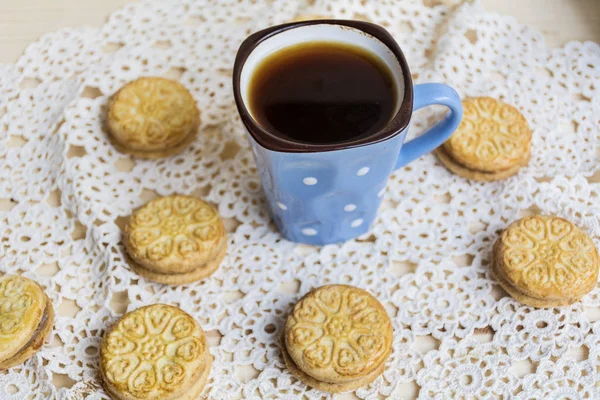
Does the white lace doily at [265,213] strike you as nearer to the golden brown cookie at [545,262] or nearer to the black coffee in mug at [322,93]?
the golden brown cookie at [545,262]

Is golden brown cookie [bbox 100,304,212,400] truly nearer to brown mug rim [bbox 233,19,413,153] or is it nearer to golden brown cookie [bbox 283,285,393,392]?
golden brown cookie [bbox 283,285,393,392]

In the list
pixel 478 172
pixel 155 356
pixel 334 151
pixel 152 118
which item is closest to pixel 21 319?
pixel 155 356

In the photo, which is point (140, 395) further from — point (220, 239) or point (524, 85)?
point (524, 85)

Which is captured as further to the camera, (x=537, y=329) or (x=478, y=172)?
(x=478, y=172)

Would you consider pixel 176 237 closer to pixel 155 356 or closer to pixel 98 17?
pixel 155 356

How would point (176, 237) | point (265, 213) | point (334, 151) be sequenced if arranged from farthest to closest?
point (265, 213)
point (176, 237)
point (334, 151)

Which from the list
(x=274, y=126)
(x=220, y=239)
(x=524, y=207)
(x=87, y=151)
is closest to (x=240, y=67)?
(x=274, y=126)

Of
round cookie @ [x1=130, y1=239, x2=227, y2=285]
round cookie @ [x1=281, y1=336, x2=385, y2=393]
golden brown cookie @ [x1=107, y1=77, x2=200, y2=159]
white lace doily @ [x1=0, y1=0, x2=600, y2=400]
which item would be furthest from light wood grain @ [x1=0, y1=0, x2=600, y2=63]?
round cookie @ [x1=281, y1=336, x2=385, y2=393]
